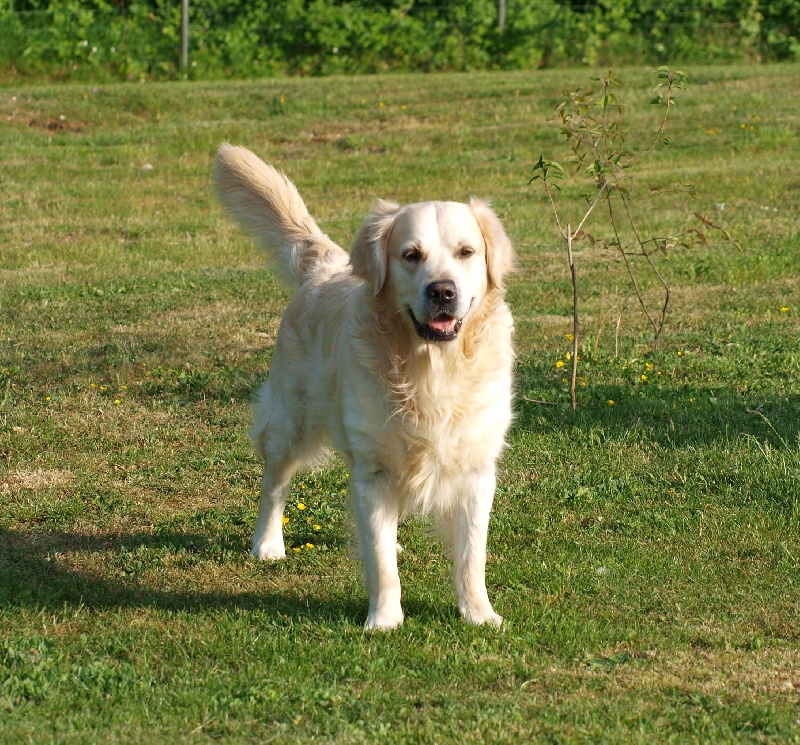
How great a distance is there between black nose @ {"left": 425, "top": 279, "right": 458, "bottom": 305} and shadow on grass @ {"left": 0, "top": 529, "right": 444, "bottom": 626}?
3.88ft

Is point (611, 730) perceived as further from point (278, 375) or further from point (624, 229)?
point (624, 229)

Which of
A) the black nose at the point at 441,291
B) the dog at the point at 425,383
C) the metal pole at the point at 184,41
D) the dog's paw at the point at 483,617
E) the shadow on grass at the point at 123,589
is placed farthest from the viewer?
the metal pole at the point at 184,41

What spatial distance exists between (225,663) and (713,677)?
1.57 m

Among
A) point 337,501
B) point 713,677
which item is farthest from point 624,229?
point 713,677

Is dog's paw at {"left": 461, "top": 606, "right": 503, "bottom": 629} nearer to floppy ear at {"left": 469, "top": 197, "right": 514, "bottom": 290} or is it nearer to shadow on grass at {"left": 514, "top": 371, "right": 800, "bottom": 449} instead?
floppy ear at {"left": 469, "top": 197, "right": 514, "bottom": 290}

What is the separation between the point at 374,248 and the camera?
3938 mm

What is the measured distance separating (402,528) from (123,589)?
4.19 ft

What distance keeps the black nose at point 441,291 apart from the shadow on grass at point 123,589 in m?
1.18

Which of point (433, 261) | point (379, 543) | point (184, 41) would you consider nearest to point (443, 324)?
point (433, 261)

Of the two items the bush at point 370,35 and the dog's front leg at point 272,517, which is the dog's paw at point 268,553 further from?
the bush at point 370,35

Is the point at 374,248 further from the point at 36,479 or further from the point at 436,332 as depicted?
the point at 36,479

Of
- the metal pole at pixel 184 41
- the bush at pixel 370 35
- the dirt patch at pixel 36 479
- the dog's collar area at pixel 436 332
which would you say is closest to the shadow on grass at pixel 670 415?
the dog's collar area at pixel 436 332

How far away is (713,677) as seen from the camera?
355 centimetres

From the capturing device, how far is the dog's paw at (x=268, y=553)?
186 inches
